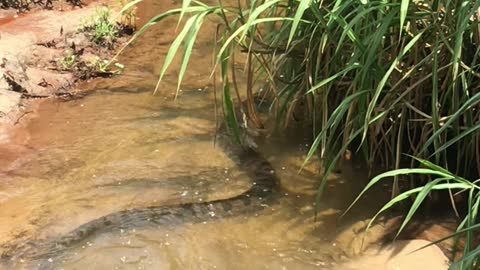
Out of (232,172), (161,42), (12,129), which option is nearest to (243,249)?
(232,172)

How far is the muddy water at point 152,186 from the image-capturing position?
2740 millimetres

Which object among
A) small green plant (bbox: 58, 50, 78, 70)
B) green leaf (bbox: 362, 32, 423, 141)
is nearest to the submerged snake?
green leaf (bbox: 362, 32, 423, 141)

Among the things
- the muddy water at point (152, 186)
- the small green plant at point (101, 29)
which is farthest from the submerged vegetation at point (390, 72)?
the small green plant at point (101, 29)

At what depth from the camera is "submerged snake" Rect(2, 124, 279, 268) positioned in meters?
2.74

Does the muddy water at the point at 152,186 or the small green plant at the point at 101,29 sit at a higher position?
the small green plant at the point at 101,29

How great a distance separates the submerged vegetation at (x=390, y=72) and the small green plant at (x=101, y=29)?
6.37 feet

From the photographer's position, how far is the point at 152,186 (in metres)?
3.21

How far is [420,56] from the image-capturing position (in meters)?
2.82

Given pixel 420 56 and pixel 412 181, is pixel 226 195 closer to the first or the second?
pixel 412 181

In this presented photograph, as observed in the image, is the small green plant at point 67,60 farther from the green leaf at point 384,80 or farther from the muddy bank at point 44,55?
the green leaf at point 384,80

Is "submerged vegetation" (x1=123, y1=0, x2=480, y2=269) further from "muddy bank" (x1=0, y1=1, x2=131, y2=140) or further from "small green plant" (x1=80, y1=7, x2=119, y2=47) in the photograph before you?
"small green plant" (x1=80, y1=7, x2=119, y2=47)

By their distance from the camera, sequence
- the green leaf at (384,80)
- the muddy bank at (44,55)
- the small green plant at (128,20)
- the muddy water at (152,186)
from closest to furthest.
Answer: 1. the green leaf at (384,80)
2. the muddy water at (152,186)
3. the muddy bank at (44,55)
4. the small green plant at (128,20)

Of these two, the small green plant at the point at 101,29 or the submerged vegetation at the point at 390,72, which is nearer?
the submerged vegetation at the point at 390,72

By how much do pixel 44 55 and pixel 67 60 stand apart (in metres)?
0.18
